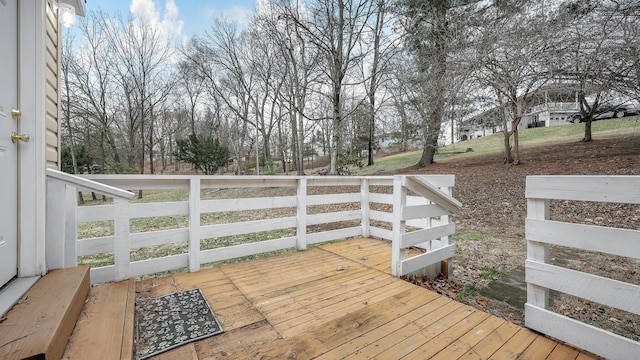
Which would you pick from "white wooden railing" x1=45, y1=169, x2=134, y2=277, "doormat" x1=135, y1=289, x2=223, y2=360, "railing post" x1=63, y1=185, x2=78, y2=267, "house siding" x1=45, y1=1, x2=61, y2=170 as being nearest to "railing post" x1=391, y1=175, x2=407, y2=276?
"doormat" x1=135, y1=289, x2=223, y2=360

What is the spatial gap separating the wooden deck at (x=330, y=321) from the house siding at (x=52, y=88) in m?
1.28

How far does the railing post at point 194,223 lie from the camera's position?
2.88 meters

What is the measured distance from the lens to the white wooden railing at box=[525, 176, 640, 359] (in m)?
1.51

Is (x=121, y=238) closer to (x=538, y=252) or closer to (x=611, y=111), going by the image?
(x=538, y=252)

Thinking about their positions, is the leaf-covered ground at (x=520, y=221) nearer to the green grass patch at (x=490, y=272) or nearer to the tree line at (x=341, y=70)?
the green grass patch at (x=490, y=272)

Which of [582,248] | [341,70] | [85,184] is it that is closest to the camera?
[582,248]

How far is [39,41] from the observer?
6.56 ft

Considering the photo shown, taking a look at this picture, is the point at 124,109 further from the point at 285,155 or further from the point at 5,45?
the point at 5,45

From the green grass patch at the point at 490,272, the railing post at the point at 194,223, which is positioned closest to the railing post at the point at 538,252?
the green grass patch at the point at 490,272

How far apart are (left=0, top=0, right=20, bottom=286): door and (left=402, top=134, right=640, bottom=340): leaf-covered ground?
336cm

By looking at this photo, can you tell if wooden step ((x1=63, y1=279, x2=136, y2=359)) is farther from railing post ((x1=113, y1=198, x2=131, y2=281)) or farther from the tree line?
the tree line

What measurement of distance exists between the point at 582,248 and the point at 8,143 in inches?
144

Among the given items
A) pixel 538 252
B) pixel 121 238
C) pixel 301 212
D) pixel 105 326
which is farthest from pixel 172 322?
pixel 538 252

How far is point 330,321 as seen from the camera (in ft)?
6.58
